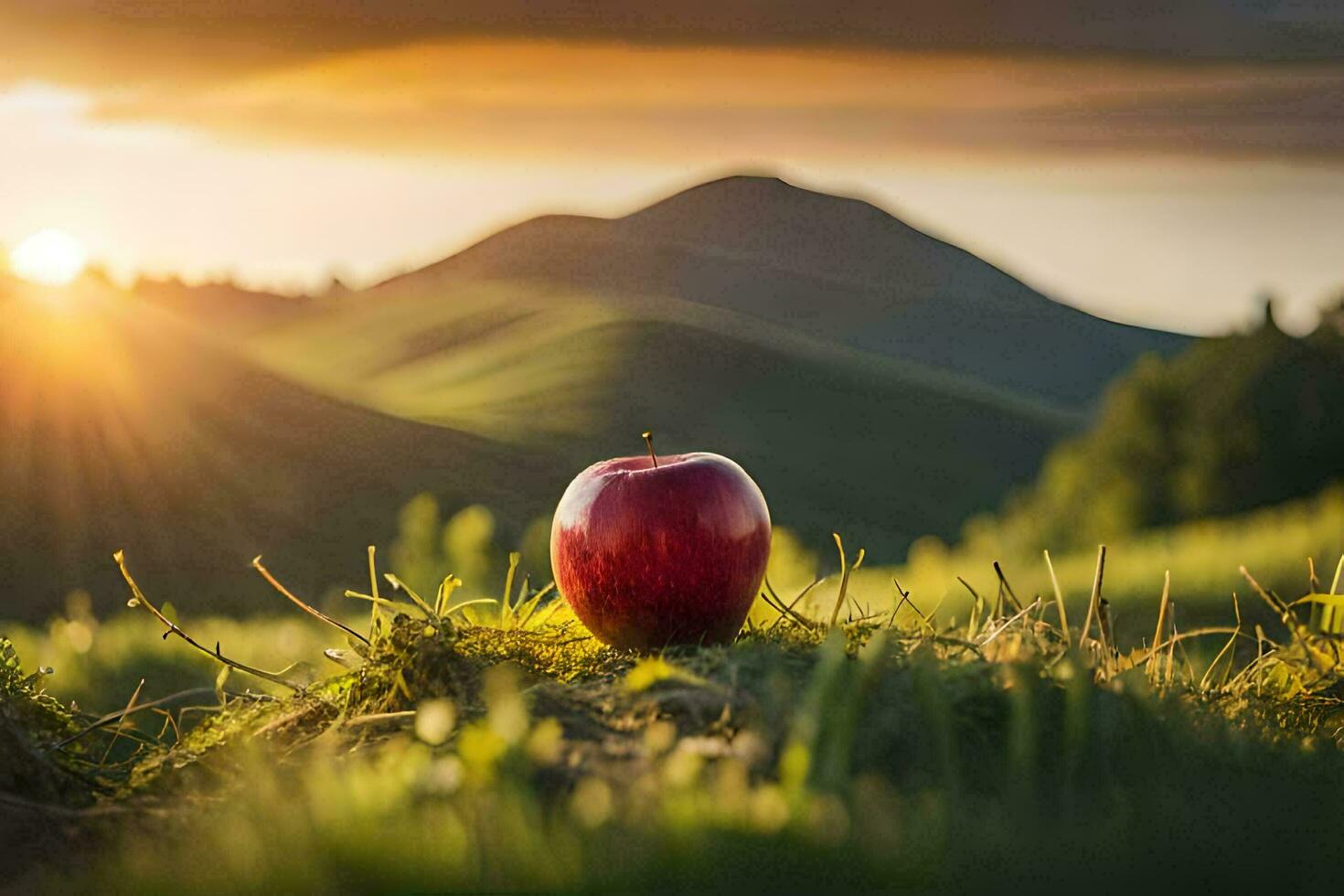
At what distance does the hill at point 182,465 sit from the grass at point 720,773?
42.3 metres

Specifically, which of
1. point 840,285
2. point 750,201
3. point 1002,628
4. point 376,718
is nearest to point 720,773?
point 376,718

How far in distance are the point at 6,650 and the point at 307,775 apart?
1.55 metres

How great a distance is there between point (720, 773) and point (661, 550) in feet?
3.85

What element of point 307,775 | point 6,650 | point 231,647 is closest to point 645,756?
point 307,775

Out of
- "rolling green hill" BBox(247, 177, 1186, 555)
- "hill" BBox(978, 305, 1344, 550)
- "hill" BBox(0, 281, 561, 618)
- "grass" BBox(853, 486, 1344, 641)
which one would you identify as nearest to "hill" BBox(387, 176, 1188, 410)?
"rolling green hill" BBox(247, 177, 1186, 555)

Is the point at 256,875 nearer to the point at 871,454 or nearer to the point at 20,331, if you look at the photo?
the point at 20,331

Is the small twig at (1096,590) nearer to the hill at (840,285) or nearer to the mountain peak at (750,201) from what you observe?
the hill at (840,285)

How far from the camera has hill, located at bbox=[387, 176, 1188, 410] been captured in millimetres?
105125

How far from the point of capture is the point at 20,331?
52.0 meters

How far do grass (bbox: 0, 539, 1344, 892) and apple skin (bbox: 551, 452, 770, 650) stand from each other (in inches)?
4.6

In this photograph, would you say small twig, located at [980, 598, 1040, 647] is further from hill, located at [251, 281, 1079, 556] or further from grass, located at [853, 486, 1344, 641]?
hill, located at [251, 281, 1079, 556]

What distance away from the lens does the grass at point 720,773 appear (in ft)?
5.20

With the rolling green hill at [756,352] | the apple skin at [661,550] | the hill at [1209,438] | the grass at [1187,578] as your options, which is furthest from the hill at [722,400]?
the apple skin at [661,550]

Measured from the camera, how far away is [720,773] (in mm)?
1926
